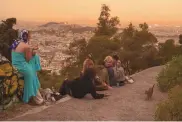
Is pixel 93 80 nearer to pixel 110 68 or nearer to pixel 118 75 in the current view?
pixel 110 68

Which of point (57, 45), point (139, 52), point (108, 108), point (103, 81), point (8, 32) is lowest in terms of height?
point (57, 45)

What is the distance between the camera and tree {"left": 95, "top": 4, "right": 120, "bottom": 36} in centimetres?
2559

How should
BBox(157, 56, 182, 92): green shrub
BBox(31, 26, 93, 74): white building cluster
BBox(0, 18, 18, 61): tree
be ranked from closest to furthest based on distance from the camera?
BBox(157, 56, 182, 92): green shrub
BBox(0, 18, 18, 61): tree
BBox(31, 26, 93, 74): white building cluster

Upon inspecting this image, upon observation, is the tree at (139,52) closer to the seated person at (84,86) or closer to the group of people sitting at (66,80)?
the group of people sitting at (66,80)

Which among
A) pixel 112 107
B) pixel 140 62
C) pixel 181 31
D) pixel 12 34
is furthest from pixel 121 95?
pixel 181 31

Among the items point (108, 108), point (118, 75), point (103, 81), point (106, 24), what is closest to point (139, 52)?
point (106, 24)

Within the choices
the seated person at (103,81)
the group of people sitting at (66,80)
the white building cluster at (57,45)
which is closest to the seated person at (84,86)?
the group of people sitting at (66,80)

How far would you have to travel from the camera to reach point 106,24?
2586 centimetres

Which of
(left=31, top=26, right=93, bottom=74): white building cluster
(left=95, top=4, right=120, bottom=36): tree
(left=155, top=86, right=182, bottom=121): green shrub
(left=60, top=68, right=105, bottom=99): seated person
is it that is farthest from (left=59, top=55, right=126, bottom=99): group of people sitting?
(left=95, top=4, right=120, bottom=36): tree

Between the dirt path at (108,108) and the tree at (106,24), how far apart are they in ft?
55.4

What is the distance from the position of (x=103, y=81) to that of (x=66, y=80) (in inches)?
56.3

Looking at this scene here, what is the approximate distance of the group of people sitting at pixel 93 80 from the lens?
A: 306 inches

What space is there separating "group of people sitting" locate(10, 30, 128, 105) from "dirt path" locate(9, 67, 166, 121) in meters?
0.27

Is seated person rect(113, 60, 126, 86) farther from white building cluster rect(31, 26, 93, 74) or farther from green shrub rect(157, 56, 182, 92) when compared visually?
white building cluster rect(31, 26, 93, 74)
